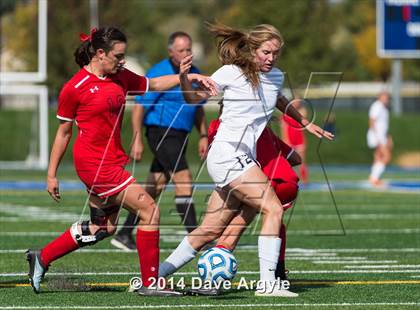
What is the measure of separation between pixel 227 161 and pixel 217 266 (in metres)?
0.73

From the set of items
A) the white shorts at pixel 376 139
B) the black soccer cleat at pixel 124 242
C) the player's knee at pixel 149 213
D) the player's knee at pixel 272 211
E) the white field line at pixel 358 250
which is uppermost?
the player's knee at pixel 272 211

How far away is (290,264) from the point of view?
33.4ft

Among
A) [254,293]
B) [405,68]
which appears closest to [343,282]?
[254,293]

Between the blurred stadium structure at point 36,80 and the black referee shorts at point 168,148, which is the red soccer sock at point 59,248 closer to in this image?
the black referee shorts at point 168,148

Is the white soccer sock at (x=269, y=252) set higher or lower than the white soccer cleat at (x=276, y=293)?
higher

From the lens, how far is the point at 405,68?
186 feet

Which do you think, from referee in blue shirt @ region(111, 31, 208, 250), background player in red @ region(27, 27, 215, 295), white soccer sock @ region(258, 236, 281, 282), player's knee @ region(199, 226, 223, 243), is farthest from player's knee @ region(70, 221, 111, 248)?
referee in blue shirt @ region(111, 31, 208, 250)

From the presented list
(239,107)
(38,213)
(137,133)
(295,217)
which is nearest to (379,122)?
(295,217)

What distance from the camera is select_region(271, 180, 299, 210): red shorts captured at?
319 inches

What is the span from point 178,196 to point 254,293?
153 inches

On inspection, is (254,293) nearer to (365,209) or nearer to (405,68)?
(365,209)

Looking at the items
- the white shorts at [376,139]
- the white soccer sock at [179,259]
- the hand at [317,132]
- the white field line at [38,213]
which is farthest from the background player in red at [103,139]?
the white shorts at [376,139]

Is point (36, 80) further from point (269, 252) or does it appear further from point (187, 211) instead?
point (269, 252)

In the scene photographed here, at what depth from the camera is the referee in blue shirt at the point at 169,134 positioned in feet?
38.3
